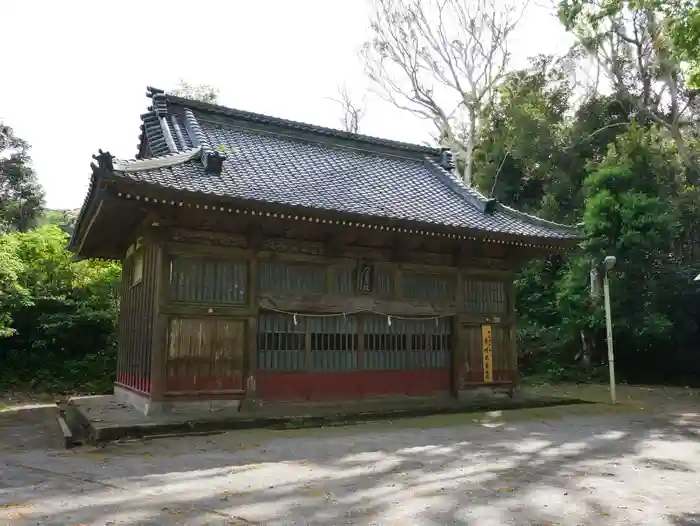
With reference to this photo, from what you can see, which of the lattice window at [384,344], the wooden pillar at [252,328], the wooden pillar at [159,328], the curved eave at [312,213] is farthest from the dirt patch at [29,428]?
the lattice window at [384,344]

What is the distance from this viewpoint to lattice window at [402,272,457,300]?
13.4 metres

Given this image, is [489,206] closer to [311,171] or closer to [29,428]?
[311,171]

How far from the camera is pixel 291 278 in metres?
12.0

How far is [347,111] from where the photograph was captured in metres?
35.4

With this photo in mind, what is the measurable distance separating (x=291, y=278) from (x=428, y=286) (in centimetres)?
348

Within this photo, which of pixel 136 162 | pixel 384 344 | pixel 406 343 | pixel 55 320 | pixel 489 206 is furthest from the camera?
pixel 55 320

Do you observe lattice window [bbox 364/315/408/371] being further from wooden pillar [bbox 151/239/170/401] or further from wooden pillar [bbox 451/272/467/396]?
wooden pillar [bbox 151/239/170/401]

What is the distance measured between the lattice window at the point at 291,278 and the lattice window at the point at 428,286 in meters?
2.17

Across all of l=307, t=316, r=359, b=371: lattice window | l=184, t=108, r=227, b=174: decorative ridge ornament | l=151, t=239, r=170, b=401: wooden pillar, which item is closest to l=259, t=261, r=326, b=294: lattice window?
l=307, t=316, r=359, b=371: lattice window

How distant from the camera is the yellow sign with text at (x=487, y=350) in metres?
14.2

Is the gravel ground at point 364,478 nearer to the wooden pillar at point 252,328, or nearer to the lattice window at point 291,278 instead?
the wooden pillar at point 252,328

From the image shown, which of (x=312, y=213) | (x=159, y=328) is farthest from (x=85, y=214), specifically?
(x=312, y=213)

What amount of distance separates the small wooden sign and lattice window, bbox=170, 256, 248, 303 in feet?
8.46

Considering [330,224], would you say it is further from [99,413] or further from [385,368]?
[99,413]
